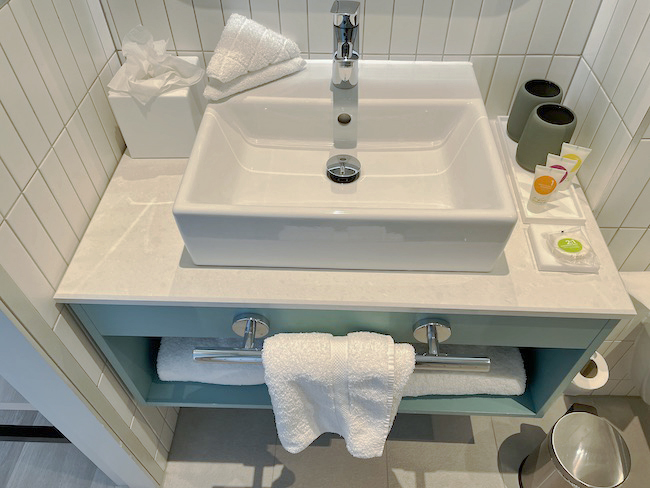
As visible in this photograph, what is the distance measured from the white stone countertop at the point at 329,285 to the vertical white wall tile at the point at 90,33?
0.36 metres

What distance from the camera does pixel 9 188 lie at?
0.74 meters

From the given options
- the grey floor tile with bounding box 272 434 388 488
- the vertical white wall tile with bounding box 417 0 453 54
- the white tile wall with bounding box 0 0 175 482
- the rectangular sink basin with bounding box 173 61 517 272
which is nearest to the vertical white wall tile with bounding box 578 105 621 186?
the rectangular sink basin with bounding box 173 61 517 272

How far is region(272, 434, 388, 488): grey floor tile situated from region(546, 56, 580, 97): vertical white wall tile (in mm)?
1074

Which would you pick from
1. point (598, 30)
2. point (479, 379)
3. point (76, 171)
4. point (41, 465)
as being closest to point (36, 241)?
point (76, 171)

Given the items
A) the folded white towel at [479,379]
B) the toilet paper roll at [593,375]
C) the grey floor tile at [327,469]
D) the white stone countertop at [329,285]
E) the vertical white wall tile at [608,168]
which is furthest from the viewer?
the grey floor tile at [327,469]

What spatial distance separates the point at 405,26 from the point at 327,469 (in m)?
1.15

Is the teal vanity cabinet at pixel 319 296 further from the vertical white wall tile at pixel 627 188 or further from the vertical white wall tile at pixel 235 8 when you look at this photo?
the vertical white wall tile at pixel 235 8

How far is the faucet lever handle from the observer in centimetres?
85

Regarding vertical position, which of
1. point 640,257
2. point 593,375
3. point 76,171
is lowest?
point 593,375

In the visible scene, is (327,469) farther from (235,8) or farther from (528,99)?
(235,8)

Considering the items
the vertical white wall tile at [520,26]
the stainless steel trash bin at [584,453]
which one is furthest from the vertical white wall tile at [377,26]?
the stainless steel trash bin at [584,453]

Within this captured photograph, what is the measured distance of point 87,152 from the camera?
957 millimetres

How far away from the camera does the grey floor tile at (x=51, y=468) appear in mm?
1424

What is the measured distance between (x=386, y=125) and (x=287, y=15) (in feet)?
0.97
